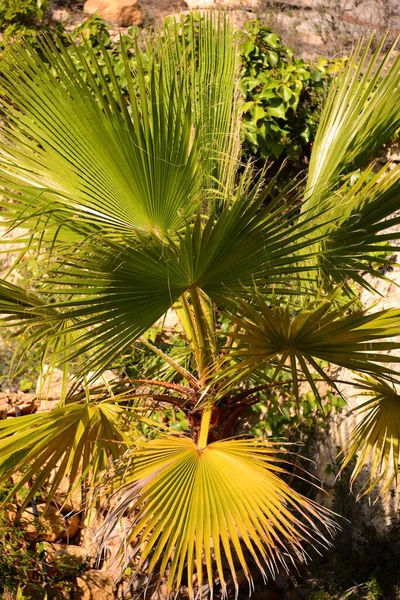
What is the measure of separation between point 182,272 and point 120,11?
511 cm

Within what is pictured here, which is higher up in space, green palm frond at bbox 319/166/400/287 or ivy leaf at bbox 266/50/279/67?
ivy leaf at bbox 266/50/279/67

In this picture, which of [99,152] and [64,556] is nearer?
[99,152]

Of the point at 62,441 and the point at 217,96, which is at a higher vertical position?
the point at 217,96

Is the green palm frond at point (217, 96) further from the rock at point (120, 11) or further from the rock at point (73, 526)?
the rock at point (120, 11)

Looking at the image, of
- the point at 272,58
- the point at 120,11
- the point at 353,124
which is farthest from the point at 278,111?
the point at 120,11

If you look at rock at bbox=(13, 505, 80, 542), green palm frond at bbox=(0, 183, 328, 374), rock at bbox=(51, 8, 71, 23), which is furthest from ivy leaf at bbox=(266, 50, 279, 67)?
rock at bbox=(13, 505, 80, 542)

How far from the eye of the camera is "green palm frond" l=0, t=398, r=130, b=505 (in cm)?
260

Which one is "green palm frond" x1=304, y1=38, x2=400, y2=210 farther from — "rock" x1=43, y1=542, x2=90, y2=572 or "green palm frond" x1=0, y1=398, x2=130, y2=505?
"rock" x1=43, y1=542, x2=90, y2=572

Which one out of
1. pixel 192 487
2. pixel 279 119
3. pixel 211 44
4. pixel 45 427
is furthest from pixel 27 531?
pixel 279 119

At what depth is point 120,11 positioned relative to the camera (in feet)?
22.2

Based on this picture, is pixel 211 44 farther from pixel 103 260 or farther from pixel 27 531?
pixel 27 531

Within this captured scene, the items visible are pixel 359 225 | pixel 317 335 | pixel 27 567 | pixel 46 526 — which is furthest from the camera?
pixel 46 526

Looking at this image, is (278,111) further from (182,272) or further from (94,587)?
(94,587)

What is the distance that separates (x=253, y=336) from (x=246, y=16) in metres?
5.39
